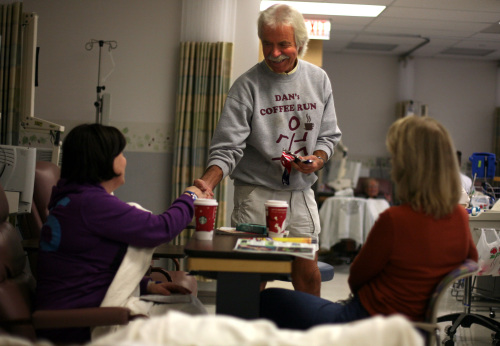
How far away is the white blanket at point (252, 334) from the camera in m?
0.97

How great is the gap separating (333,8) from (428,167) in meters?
5.60

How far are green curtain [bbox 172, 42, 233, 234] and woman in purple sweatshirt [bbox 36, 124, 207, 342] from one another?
3.34 metres

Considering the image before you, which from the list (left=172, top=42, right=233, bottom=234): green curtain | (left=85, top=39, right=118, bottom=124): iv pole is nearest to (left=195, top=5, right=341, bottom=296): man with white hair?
(left=172, top=42, right=233, bottom=234): green curtain

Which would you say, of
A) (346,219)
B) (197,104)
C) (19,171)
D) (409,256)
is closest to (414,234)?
(409,256)

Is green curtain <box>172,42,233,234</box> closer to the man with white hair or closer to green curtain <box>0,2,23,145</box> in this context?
green curtain <box>0,2,23,145</box>

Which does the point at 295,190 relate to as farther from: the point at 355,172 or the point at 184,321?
the point at 355,172

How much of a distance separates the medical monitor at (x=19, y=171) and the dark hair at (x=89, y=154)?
1.32m

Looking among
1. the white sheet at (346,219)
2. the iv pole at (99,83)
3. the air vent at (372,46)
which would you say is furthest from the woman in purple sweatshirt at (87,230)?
the air vent at (372,46)

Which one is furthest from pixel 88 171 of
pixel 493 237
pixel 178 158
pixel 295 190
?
pixel 178 158

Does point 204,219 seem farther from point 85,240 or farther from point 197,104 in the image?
point 197,104

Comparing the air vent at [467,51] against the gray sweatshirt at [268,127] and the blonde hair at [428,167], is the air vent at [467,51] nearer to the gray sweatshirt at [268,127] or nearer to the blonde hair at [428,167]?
the gray sweatshirt at [268,127]

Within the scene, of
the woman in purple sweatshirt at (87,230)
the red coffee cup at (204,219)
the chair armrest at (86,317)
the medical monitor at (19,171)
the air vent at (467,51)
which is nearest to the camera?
the chair armrest at (86,317)

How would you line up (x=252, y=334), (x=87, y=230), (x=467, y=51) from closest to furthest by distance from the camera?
(x=252, y=334)
(x=87, y=230)
(x=467, y=51)

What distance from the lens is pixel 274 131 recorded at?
99.6 inches
